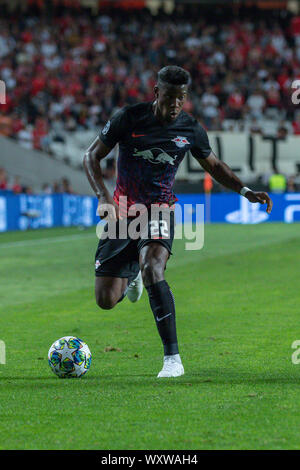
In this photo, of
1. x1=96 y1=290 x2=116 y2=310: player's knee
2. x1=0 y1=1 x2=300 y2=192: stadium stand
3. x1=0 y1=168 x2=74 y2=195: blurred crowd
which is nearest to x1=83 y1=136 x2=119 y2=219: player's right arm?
x1=96 y1=290 x2=116 y2=310: player's knee

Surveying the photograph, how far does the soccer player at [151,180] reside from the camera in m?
6.52

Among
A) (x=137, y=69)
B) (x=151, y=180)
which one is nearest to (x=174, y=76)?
(x=151, y=180)

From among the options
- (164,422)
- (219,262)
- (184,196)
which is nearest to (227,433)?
(164,422)

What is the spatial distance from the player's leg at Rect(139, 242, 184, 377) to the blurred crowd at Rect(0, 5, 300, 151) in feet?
75.5

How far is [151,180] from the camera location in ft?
22.9

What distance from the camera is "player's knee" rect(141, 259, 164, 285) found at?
6.53 metres

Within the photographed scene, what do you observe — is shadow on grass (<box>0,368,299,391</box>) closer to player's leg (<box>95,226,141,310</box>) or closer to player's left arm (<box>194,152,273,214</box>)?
player's leg (<box>95,226,141,310</box>)

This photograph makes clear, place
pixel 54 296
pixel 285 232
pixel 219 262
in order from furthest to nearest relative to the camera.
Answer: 1. pixel 285 232
2. pixel 219 262
3. pixel 54 296

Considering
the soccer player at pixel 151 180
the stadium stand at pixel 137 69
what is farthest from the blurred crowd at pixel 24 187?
the soccer player at pixel 151 180

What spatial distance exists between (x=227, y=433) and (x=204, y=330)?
4.12 meters

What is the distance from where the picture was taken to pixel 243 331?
8.70 m

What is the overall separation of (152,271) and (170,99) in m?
1.36

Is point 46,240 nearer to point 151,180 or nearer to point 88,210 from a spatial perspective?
point 88,210

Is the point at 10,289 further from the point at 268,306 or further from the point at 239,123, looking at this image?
the point at 239,123
